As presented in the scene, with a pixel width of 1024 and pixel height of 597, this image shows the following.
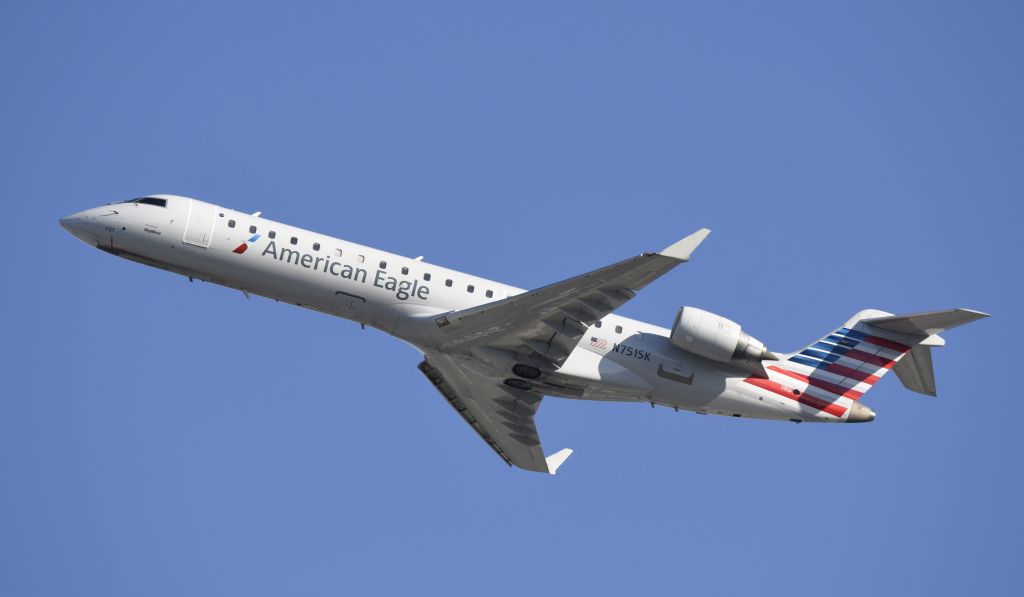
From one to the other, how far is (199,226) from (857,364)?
1541cm

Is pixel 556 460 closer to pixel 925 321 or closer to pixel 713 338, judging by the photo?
pixel 713 338

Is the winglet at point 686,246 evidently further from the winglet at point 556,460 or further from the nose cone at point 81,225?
the nose cone at point 81,225

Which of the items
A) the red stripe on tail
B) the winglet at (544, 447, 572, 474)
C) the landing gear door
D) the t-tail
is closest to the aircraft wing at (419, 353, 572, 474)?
the winglet at (544, 447, 572, 474)

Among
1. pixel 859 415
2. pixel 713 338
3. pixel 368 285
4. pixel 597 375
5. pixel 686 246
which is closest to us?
pixel 686 246

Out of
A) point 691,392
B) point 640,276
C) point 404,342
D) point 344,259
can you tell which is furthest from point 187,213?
point 691,392

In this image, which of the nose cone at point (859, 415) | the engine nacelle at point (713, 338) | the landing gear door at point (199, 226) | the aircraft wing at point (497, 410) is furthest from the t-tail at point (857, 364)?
the landing gear door at point (199, 226)

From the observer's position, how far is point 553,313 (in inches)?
1020

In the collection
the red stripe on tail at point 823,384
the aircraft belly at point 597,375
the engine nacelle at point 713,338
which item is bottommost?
the aircraft belly at point 597,375

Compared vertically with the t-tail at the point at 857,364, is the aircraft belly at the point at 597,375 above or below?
below

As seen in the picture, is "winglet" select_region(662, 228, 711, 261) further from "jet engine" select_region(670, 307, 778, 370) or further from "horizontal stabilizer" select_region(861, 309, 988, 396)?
"horizontal stabilizer" select_region(861, 309, 988, 396)

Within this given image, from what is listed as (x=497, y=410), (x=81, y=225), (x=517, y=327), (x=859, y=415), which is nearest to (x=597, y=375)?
(x=517, y=327)

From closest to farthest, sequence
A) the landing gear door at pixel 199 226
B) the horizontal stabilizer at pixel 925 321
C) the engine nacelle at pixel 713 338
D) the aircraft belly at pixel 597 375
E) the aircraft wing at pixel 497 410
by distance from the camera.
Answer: the horizontal stabilizer at pixel 925 321 → the engine nacelle at pixel 713 338 → the landing gear door at pixel 199 226 → the aircraft belly at pixel 597 375 → the aircraft wing at pixel 497 410

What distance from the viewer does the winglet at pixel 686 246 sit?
915 inches

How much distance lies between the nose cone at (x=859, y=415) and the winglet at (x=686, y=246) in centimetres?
726
